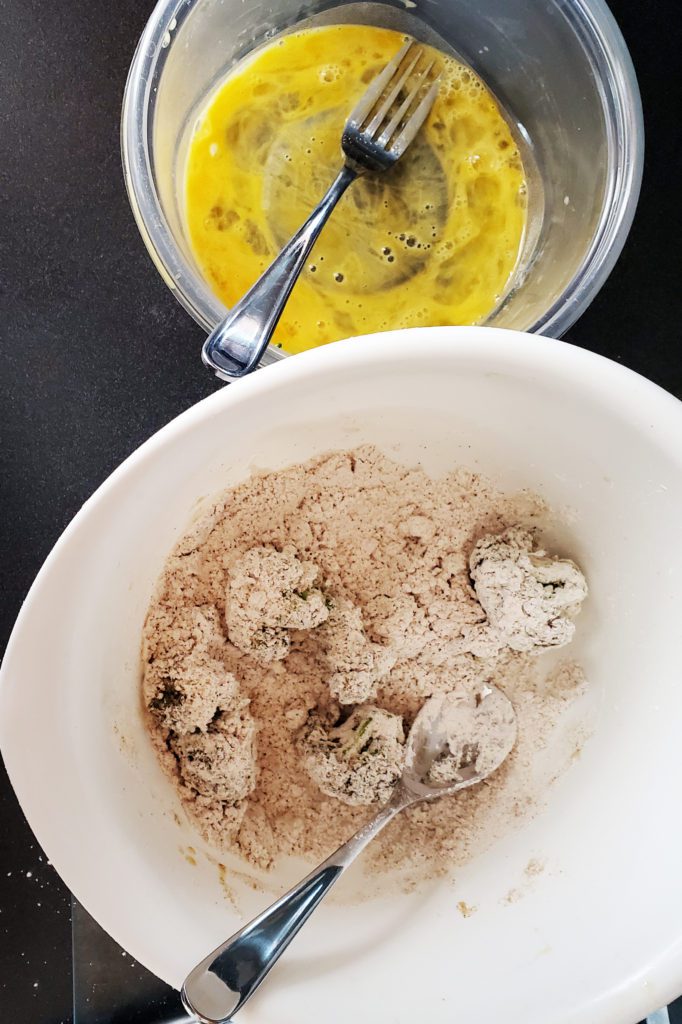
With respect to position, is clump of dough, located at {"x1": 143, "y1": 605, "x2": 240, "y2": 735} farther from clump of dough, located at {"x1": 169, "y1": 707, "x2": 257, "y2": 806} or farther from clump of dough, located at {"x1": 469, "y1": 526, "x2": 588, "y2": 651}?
clump of dough, located at {"x1": 469, "y1": 526, "x2": 588, "y2": 651}

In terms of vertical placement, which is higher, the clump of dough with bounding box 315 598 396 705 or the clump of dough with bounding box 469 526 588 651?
the clump of dough with bounding box 469 526 588 651

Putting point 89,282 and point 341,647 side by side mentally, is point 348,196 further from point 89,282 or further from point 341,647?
point 341,647

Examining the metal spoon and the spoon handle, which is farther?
the metal spoon

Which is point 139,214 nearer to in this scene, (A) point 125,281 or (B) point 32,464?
(A) point 125,281

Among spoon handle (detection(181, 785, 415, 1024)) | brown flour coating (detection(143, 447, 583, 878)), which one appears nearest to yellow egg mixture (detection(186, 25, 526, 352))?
brown flour coating (detection(143, 447, 583, 878))

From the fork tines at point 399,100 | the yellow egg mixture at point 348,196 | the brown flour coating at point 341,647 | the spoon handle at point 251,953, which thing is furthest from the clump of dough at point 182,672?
the fork tines at point 399,100

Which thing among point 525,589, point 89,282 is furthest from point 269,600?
Answer: point 89,282
